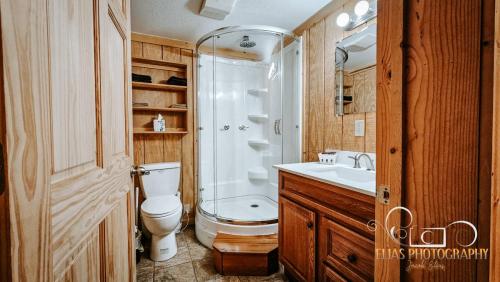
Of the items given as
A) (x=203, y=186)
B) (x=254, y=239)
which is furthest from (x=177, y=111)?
(x=254, y=239)

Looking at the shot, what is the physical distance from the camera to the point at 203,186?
8.83 ft

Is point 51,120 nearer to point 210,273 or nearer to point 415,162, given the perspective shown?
point 415,162

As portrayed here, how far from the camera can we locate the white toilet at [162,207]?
1.87 m

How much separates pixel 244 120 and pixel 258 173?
2.37 feet

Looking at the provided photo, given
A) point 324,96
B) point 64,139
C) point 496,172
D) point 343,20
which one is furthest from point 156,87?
point 496,172

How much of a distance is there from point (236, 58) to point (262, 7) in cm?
92

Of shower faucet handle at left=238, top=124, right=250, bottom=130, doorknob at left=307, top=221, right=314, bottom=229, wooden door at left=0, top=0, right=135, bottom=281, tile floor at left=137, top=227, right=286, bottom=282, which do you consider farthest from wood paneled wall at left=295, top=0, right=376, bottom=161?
wooden door at left=0, top=0, right=135, bottom=281

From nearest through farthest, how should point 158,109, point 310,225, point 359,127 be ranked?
point 310,225 < point 359,127 < point 158,109

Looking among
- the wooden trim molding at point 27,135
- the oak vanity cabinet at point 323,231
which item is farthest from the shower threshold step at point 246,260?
the wooden trim molding at point 27,135

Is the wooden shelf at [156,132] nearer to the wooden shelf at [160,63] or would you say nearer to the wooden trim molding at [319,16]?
the wooden shelf at [160,63]

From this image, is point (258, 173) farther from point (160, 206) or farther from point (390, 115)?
point (390, 115)

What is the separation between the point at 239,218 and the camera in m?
2.26

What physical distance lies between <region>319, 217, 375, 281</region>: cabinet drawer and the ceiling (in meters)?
1.74

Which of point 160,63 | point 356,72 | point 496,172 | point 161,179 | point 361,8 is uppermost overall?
point 361,8
